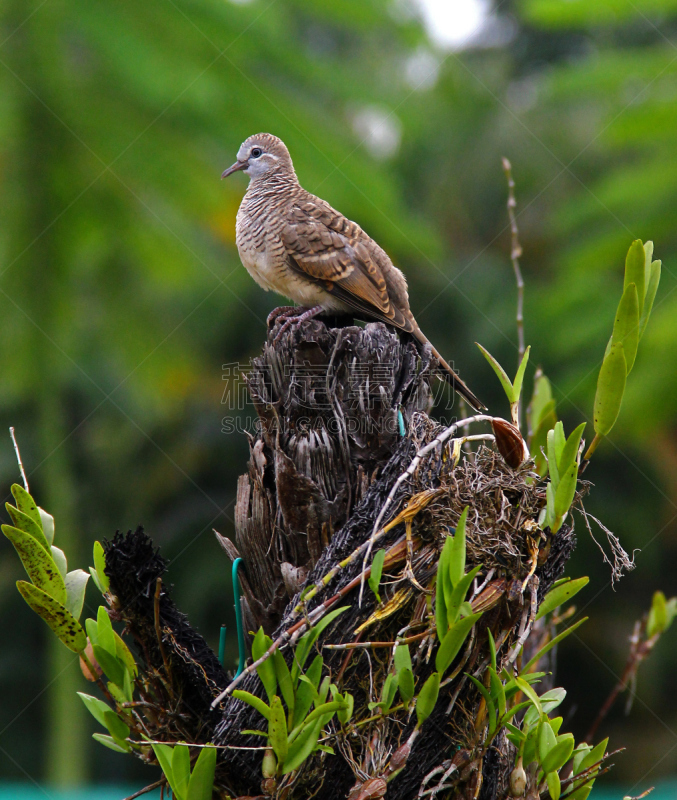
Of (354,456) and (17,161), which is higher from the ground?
(17,161)

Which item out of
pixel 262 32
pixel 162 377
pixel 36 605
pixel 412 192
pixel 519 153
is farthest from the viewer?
pixel 412 192

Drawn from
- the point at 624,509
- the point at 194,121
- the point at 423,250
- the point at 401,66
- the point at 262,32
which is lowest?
the point at 624,509

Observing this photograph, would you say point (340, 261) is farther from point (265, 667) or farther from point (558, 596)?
point (265, 667)

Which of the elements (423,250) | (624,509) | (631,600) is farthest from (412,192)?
(631,600)

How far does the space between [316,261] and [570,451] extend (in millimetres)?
1620

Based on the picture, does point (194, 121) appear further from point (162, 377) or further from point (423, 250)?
point (162, 377)

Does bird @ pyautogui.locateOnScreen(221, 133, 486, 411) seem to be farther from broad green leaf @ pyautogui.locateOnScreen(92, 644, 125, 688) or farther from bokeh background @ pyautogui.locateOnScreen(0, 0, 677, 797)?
broad green leaf @ pyautogui.locateOnScreen(92, 644, 125, 688)

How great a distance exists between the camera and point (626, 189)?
17.4 feet

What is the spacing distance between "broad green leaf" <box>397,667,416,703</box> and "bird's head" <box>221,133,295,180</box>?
247 centimetres

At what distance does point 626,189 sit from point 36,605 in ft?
17.2

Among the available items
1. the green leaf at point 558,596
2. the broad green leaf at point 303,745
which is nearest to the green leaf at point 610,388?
the green leaf at point 558,596

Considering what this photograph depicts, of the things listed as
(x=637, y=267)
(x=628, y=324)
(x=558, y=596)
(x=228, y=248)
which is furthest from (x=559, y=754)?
(x=228, y=248)

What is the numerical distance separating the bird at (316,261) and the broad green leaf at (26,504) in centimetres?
128

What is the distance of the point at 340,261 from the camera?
2.65 metres
